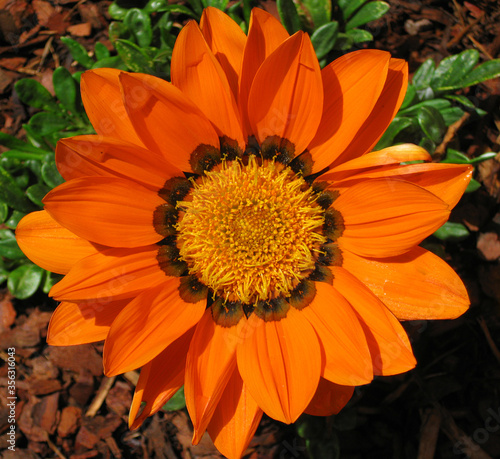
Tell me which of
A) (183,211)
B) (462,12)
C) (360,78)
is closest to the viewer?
(360,78)

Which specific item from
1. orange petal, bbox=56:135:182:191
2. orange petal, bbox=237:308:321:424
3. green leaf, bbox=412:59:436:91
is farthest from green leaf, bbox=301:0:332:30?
orange petal, bbox=237:308:321:424

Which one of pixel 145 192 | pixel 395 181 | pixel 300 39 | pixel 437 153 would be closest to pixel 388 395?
pixel 437 153

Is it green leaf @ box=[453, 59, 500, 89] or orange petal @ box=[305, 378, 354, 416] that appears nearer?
orange petal @ box=[305, 378, 354, 416]

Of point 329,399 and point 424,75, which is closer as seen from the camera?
point 329,399

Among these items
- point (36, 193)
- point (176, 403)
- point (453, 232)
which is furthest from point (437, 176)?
point (36, 193)

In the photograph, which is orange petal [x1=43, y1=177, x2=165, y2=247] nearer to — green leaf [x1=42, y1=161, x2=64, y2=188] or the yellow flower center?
the yellow flower center

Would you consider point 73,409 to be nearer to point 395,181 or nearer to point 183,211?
point 183,211

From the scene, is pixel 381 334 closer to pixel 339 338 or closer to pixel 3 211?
pixel 339 338
